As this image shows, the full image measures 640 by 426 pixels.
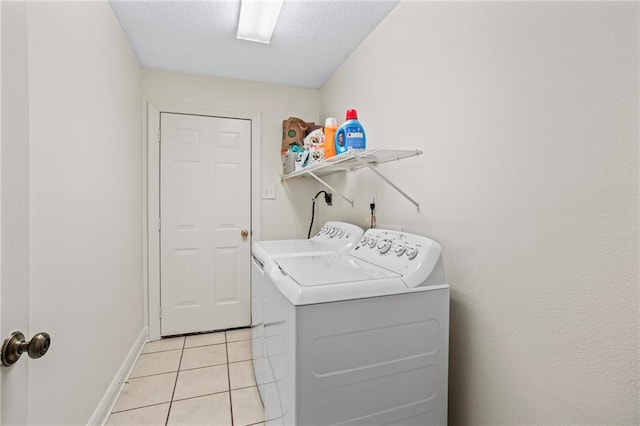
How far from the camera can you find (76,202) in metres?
1.33

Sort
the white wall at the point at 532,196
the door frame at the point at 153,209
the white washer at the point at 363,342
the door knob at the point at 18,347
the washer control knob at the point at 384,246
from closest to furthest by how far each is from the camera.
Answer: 1. the door knob at the point at 18,347
2. the white wall at the point at 532,196
3. the white washer at the point at 363,342
4. the washer control knob at the point at 384,246
5. the door frame at the point at 153,209

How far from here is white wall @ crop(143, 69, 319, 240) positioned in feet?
8.61

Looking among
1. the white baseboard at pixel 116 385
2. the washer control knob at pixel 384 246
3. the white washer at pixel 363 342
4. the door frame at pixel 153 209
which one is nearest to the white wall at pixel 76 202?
the white baseboard at pixel 116 385

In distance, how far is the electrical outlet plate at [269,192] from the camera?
2.84 metres

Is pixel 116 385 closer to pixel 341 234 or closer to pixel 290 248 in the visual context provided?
pixel 290 248

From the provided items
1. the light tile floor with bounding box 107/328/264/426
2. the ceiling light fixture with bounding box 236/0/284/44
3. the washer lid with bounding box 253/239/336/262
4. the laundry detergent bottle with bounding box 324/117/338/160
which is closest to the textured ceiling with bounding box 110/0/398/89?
the ceiling light fixture with bounding box 236/0/284/44

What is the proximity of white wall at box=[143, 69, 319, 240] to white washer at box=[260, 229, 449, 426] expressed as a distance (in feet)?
5.34

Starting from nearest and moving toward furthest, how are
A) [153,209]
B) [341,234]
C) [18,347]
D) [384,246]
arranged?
[18,347] → [384,246] → [341,234] → [153,209]

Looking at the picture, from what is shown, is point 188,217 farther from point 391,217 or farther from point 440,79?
point 440,79

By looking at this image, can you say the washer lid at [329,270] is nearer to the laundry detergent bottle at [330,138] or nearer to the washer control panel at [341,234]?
the washer control panel at [341,234]

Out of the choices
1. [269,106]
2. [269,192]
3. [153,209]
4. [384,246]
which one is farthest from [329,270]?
[269,106]

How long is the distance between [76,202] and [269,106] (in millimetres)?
1908

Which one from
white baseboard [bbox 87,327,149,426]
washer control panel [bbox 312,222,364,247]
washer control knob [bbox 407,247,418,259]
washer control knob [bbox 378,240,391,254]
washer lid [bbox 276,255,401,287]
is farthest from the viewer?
washer control panel [bbox 312,222,364,247]

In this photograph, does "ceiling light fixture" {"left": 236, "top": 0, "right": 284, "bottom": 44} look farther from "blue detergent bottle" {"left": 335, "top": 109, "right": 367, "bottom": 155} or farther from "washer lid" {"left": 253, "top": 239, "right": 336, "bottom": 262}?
"washer lid" {"left": 253, "top": 239, "right": 336, "bottom": 262}
